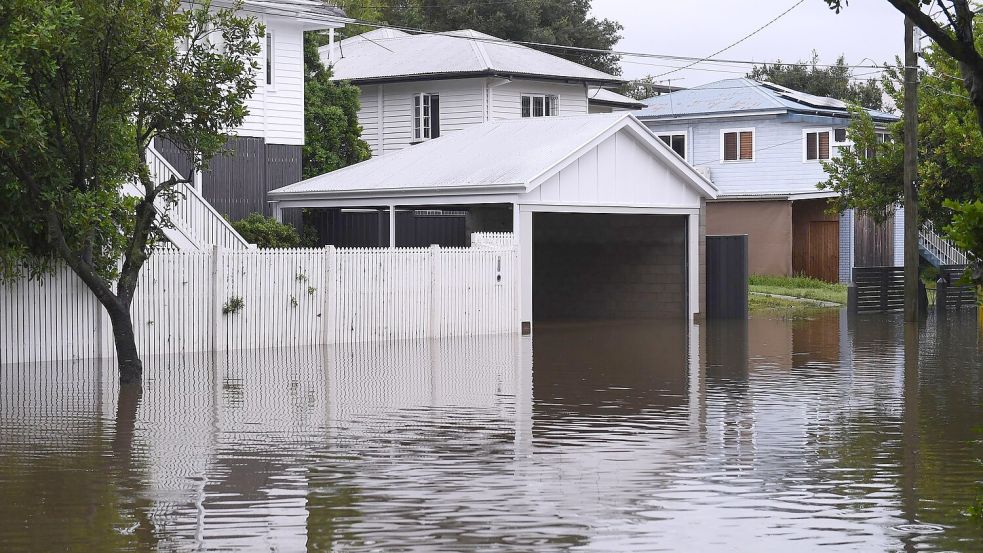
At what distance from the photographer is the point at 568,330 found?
28.9 metres

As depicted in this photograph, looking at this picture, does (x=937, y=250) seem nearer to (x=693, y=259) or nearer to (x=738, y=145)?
(x=738, y=145)

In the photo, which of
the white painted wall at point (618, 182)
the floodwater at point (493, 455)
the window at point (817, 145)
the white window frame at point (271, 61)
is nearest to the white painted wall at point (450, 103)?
the window at point (817, 145)

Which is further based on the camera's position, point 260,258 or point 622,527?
point 260,258

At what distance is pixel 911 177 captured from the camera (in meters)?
29.5

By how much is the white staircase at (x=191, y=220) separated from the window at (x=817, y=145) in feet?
86.2

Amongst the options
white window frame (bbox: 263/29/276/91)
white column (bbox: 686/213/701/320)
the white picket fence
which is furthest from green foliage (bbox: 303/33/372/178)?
the white picket fence

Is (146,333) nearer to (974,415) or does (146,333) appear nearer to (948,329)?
(974,415)

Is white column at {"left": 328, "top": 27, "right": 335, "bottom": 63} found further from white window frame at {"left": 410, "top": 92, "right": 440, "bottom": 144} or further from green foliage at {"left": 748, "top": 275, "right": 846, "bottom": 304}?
green foliage at {"left": 748, "top": 275, "right": 846, "bottom": 304}

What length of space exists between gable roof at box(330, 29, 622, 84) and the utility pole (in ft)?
49.2

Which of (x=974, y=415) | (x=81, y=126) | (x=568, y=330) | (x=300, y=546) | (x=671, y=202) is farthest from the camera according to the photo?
(x=671, y=202)

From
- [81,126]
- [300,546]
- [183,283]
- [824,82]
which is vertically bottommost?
[300,546]

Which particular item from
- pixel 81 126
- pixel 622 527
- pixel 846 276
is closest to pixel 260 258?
pixel 81 126

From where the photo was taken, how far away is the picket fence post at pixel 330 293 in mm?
24188

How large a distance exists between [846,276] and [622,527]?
3786 cm
